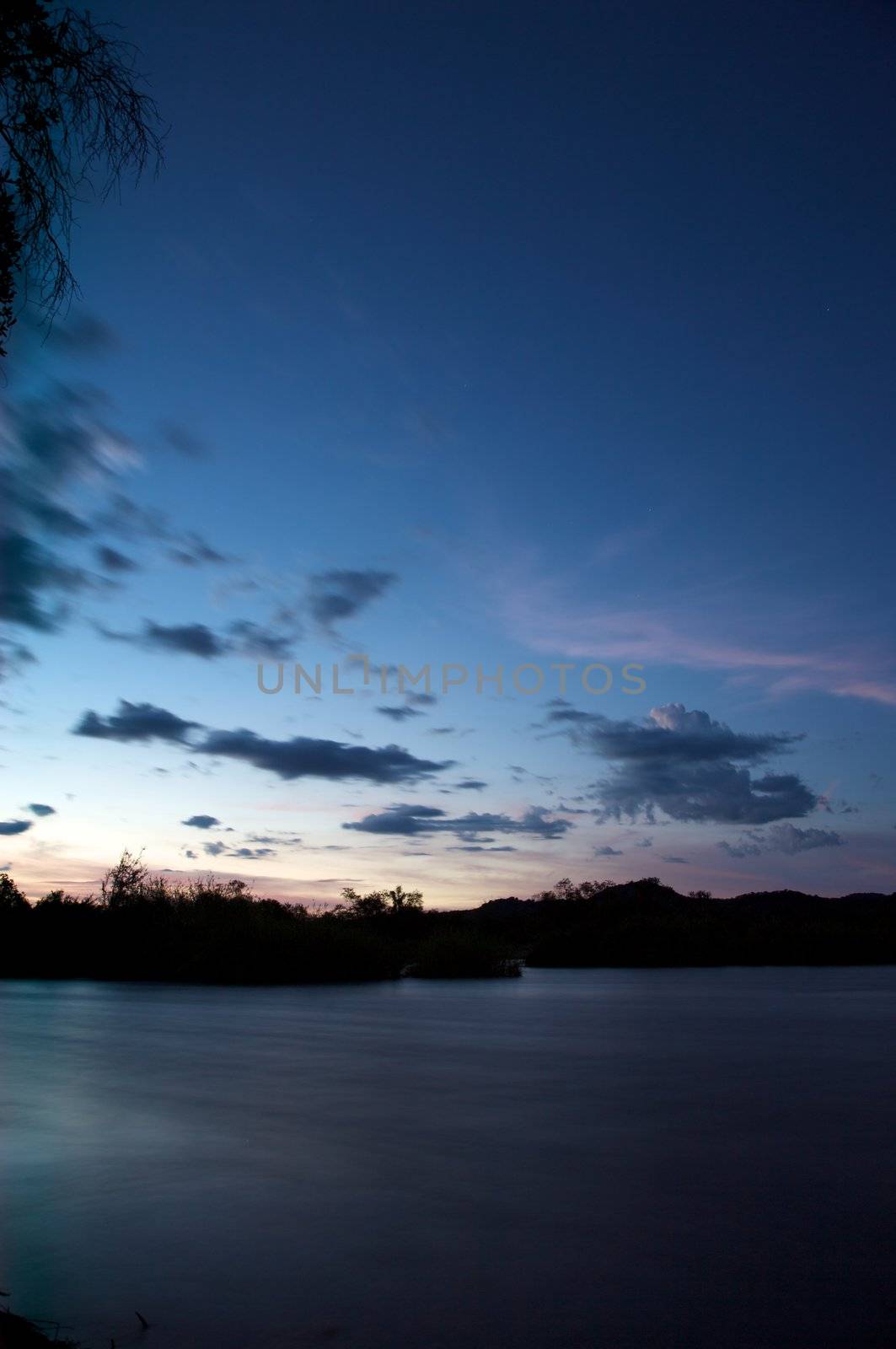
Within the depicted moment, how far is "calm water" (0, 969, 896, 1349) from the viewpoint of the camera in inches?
122

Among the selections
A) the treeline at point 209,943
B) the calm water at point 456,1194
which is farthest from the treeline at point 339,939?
the calm water at point 456,1194

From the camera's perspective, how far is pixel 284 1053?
1117 centimetres

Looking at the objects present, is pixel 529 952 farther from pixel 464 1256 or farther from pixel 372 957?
pixel 464 1256

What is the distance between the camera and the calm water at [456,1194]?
122 inches

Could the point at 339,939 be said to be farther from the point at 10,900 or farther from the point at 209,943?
the point at 10,900

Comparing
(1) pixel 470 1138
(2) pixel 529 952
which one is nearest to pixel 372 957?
(2) pixel 529 952

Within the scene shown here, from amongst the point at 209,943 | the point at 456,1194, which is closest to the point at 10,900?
the point at 209,943

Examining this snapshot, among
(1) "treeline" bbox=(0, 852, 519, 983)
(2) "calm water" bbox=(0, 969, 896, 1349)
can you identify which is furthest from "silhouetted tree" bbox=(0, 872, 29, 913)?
(2) "calm water" bbox=(0, 969, 896, 1349)

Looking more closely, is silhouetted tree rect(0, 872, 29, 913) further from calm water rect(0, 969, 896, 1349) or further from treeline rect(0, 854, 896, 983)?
calm water rect(0, 969, 896, 1349)

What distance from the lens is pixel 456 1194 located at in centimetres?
475

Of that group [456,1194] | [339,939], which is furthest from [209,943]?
[456,1194]

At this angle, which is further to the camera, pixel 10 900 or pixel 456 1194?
→ pixel 10 900

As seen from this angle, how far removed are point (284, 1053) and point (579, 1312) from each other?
8.71 meters

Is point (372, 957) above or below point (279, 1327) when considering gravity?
above
